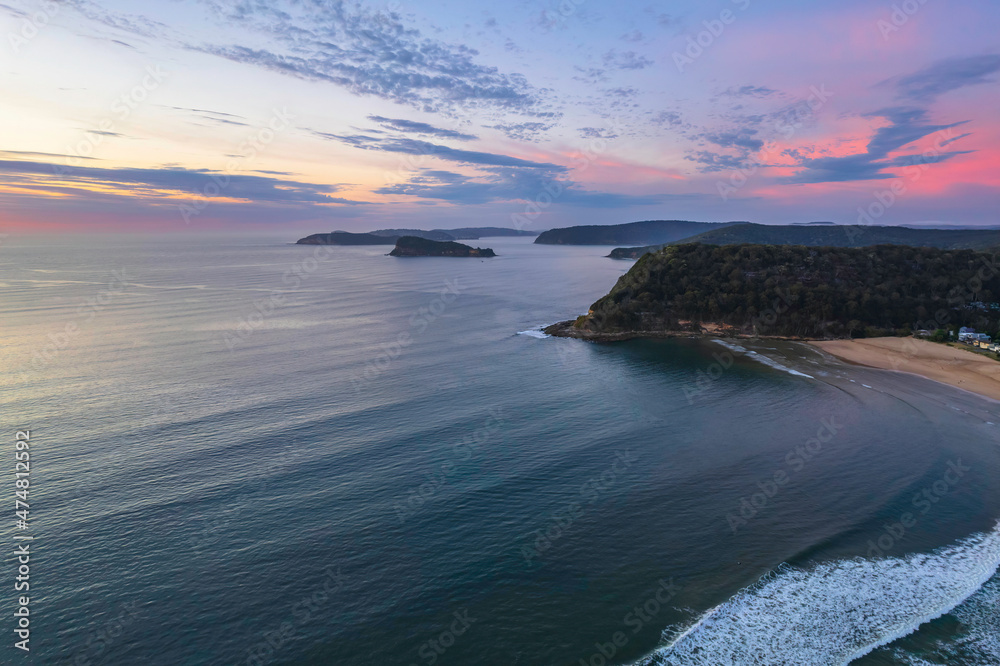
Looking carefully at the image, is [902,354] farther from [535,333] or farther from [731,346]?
[535,333]

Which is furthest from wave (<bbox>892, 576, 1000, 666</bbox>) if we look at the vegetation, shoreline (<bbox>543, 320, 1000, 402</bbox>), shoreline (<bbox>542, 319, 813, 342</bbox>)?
the vegetation

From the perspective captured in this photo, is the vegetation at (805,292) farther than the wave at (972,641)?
Yes

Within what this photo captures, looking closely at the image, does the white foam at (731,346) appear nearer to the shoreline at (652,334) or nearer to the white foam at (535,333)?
the shoreline at (652,334)

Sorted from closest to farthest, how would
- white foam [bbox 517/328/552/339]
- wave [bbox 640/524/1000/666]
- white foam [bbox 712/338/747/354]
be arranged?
wave [bbox 640/524/1000/666] < white foam [bbox 712/338/747/354] < white foam [bbox 517/328/552/339]

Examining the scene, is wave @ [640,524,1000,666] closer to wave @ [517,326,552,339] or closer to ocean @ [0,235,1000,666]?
ocean @ [0,235,1000,666]

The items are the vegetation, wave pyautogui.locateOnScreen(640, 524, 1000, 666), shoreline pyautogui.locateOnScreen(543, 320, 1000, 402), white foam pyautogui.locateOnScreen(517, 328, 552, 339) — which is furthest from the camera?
white foam pyautogui.locateOnScreen(517, 328, 552, 339)

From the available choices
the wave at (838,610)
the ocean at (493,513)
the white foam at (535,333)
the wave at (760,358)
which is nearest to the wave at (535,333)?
the white foam at (535,333)

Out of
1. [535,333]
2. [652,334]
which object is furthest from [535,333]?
[652,334]
